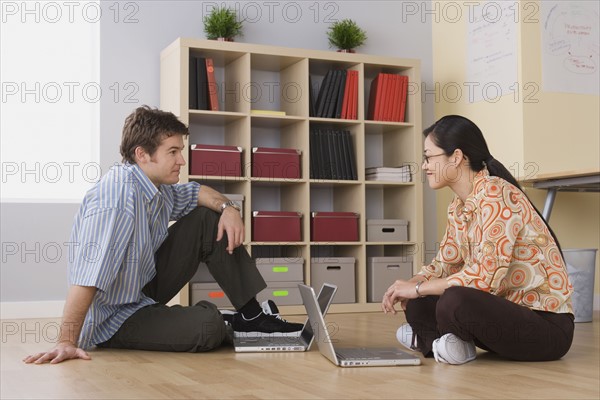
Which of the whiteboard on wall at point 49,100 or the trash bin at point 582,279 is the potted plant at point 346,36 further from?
the trash bin at point 582,279

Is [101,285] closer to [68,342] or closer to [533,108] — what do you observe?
[68,342]

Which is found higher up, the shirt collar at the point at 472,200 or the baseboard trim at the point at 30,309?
the shirt collar at the point at 472,200

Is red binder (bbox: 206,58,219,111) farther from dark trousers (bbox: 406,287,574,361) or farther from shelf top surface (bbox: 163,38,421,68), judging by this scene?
dark trousers (bbox: 406,287,574,361)

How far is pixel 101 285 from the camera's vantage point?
2.49m

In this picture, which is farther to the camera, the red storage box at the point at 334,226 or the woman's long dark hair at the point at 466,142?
the red storage box at the point at 334,226

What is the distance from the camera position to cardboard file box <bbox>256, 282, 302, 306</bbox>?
445 centimetres

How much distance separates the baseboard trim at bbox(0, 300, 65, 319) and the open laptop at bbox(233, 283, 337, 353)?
6.03 feet

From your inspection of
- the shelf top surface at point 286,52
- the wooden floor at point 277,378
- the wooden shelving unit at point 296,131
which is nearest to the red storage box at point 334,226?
the wooden shelving unit at point 296,131

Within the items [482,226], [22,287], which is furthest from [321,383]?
[22,287]

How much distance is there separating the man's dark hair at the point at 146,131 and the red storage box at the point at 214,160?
1.52m

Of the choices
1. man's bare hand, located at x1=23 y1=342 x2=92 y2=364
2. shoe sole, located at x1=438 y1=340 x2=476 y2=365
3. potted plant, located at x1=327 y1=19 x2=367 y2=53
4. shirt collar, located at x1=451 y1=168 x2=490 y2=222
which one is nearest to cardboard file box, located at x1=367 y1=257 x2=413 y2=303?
potted plant, located at x1=327 y1=19 x2=367 y2=53

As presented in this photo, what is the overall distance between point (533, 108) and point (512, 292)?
2429mm

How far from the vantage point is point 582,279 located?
405cm

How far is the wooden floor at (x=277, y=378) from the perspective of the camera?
1936 mm
